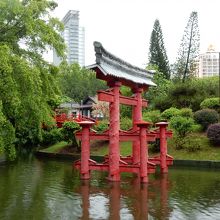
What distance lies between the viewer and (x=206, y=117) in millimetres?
23359

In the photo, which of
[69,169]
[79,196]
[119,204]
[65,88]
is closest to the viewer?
[119,204]

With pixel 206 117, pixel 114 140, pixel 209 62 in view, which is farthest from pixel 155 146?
pixel 209 62

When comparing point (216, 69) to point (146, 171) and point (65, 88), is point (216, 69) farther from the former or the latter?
point (146, 171)

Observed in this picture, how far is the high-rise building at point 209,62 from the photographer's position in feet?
212

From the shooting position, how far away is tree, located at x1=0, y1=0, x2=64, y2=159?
40.9ft

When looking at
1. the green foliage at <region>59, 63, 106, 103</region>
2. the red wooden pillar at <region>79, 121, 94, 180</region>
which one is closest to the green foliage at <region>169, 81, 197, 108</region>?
the red wooden pillar at <region>79, 121, 94, 180</region>

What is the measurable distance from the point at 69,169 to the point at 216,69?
54.7 meters

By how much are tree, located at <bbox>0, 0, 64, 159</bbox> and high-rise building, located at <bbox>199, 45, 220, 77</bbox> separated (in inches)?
2039

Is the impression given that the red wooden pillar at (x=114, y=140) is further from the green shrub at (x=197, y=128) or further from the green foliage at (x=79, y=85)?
the green foliage at (x=79, y=85)

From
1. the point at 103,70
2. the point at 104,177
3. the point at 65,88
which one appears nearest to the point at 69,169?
the point at 104,177

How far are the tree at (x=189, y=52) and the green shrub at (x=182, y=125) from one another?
18155 mm

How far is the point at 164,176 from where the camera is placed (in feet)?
50.3

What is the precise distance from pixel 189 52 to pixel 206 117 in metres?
18.0

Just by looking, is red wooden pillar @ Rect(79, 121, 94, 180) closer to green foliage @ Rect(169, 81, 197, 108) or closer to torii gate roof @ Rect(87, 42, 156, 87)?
torii gate roof @ Rect(87, 42, 156, 87)
